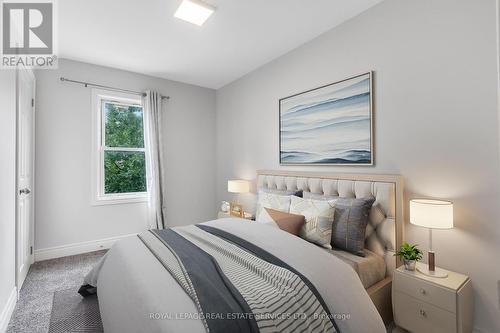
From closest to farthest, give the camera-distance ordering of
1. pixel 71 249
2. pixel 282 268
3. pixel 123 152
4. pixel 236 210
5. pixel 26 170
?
pixel 282 268
pixel 26 170
pixel 71 249
pixel 236 210
pixel 123 152

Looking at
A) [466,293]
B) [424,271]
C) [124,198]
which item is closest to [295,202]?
[424,271]

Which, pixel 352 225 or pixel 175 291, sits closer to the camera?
pixel 175 291

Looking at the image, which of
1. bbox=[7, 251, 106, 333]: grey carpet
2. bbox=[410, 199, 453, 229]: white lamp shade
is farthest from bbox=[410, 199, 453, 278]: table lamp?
bbox=[7, 251, 106, 333]: grey carpet

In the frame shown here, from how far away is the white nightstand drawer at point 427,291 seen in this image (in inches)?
59.7

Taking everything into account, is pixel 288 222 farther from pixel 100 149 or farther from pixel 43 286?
pixel 100 149

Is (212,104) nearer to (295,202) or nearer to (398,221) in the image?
(295,202)

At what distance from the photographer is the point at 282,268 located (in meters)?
1.37

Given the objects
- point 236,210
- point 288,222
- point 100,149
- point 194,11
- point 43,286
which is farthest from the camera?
point 100,149

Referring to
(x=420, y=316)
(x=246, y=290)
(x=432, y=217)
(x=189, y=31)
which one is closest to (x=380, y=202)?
(x=432, y=217)

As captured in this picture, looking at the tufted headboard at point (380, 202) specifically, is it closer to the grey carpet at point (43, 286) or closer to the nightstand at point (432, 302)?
the nightstand at point (432, 302)

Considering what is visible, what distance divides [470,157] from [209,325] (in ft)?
6.59

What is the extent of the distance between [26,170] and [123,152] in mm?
1204

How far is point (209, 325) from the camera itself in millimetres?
966

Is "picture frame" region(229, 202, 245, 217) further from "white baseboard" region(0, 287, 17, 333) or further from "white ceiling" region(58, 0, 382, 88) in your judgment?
"white baseboard" region(0, 287, 17, 333)
